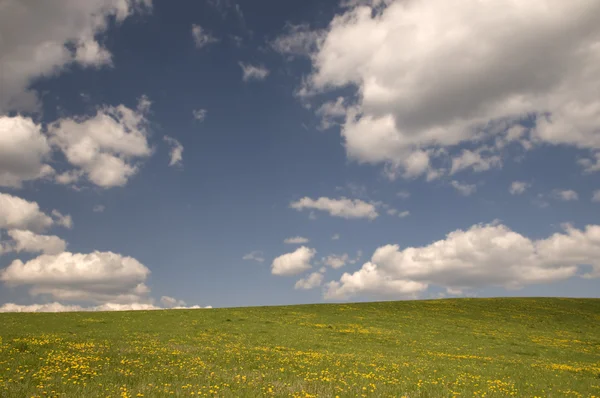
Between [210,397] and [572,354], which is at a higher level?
[210,397]

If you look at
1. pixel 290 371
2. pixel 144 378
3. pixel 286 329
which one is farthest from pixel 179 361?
pixel 286 329

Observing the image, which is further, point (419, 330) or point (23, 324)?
point (419, 330)

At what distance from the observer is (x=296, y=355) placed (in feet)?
86.6

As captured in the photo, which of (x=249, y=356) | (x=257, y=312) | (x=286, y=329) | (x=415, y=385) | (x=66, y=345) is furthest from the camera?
(x=257, y=312)

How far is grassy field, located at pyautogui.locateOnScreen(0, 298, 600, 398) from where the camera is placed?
15789 millimetres

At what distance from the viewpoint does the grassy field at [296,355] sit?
1579 centimetres

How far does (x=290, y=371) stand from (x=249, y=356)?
212 inches

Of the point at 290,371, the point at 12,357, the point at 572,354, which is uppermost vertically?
the point at 12,357

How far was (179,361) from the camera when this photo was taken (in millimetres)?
20500

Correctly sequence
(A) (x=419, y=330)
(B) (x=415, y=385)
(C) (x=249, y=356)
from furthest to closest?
1. (A) (x=419, y=330)
2. (C) (x=249, y=356)
3. (B) (x=415, y=385)

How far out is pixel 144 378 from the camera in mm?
16000

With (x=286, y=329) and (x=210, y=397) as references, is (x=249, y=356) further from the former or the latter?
(x=286, y=329)

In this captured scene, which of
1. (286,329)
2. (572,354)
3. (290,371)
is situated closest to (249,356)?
(290,371)

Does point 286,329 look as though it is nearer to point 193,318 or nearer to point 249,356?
point 193,318
